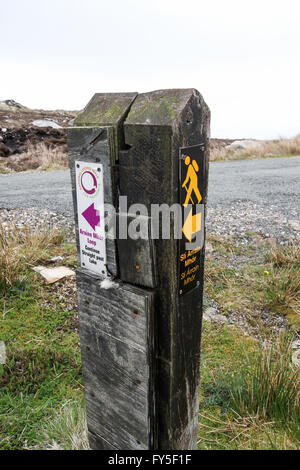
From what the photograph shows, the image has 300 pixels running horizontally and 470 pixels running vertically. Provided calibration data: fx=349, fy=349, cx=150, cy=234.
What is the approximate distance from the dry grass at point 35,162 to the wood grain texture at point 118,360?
12471 mm

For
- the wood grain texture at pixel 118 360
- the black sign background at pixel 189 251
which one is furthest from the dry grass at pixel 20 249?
the black sign background at pixel 189 251

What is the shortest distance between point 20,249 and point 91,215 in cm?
289

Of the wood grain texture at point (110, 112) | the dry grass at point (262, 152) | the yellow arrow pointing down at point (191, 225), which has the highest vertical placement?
the dry grass at point (262, 152)

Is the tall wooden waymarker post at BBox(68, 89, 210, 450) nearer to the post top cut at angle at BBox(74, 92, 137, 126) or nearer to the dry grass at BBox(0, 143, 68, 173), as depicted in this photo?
the post top cut at angle at BBox(74, 92, 137, 126)

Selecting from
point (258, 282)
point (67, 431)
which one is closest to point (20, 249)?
point (67, 431)

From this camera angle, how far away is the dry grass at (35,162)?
13586 mm

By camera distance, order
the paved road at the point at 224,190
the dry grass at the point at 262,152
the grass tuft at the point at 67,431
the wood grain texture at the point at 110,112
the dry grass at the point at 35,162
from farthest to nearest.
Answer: the dry grass at the point at 262,152 < the dry grass at the point at 35,162 < the paved road at the point at 224,190 < the grass tuft at the point at 67,431 < the wood grain texture at the point at 110,112

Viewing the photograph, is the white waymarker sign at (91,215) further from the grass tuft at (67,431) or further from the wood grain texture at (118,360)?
the grass tuft at (67,431)

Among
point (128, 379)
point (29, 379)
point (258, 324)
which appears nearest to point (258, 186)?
point (258, 324)

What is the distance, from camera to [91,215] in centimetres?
143

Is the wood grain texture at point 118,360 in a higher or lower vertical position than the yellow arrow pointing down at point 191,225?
lower

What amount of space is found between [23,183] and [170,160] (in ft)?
30.3

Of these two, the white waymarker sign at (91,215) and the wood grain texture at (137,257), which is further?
the white waymarker sign at (91,215)
